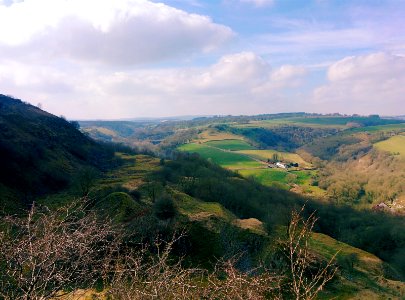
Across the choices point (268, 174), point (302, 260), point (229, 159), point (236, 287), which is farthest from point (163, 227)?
point (229, 159)

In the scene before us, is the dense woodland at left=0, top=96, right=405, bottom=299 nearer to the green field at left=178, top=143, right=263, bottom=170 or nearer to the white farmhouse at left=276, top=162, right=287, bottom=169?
the white farmhouse at left=276, top=162, right=287, bottom=169

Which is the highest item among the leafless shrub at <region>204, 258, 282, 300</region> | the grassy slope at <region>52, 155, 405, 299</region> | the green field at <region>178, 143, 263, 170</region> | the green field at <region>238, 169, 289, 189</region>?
the leafless shrub at <region>204, 258, 282, 300</region>

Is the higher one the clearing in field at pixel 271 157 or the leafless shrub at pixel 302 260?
the leafless shrub at pixel 302 260

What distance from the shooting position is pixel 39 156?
75375 mm

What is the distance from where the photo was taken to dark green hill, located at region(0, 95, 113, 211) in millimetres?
58844

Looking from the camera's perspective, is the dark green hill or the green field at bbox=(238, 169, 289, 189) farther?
the green field at bbox=(238, 169, 289, 189)

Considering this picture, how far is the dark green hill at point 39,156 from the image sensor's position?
193ft

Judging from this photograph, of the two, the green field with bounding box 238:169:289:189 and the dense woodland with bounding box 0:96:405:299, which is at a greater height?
the dense woodland with bounding box 0:96:405:299

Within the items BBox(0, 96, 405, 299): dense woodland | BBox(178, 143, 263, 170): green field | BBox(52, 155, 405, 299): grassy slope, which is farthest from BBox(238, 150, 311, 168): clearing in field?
BBox(52, 155, 405, 299): grassy slope

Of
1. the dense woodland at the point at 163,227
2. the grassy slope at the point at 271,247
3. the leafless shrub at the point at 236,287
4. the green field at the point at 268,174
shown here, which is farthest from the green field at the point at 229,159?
the leafless shrub at the point at 236,287

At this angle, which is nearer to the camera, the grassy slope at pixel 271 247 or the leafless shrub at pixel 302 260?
the leafless shrub at pixel 302 260

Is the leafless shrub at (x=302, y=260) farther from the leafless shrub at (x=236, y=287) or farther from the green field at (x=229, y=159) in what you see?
the green field at (x=229, y=159)

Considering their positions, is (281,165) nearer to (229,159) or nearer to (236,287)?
(229,159)

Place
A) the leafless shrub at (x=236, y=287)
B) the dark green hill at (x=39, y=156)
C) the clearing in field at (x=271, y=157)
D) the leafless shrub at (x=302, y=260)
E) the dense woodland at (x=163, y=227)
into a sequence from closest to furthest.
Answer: the leafless shrub at (x=302, y=260), the leafless shrub at (x=236, y=287), the dense woodland at (x=163, y=227), the dark green hill at (x=39, y=156), the clearing in field at (x=271, y=157)
